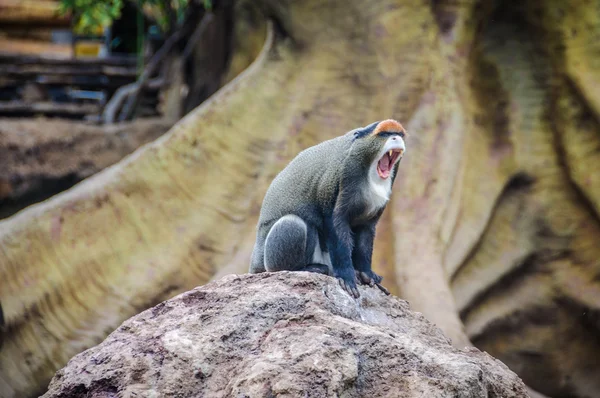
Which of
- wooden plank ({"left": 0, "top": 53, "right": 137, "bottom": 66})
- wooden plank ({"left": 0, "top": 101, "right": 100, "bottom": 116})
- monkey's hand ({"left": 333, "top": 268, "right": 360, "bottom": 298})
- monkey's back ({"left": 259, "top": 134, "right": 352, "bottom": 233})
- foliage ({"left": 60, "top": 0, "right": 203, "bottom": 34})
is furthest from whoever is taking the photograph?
wooden plank ({"left": 0, "top": 53, "right": 137, "bottom": 66})

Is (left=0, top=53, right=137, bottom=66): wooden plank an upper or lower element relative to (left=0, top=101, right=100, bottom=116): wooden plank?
upper

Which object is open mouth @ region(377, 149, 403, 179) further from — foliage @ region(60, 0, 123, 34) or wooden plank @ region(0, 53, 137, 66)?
wooden plank @ region(0, 53, 137, 66)

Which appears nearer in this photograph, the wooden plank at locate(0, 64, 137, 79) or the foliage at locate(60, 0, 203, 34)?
the foliage at locate(60, 0, 203, 34)

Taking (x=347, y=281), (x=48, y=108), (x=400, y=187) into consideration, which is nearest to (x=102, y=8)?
(x=48, y=108)

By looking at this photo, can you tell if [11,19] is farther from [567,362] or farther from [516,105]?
[567,362]

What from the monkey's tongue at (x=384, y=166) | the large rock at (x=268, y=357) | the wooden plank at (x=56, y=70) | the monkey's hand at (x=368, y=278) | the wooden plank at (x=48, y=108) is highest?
the monkey's tongue at (x=384, y=166)

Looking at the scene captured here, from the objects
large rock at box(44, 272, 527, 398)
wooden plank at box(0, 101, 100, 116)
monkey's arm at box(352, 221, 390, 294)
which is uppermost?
large rock at box(44, 272, 527, 398)

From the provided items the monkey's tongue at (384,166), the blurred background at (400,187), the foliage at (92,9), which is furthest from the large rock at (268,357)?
the foliage at (92,9)

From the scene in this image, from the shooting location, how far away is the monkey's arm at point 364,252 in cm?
370

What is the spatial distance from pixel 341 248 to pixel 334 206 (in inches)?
9.0

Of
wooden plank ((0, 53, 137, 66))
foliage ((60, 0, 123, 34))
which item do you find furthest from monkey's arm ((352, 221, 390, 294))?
wooden plank ((0, 53, 137, 66))

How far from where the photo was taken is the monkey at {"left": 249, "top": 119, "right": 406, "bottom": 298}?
3.53 meters

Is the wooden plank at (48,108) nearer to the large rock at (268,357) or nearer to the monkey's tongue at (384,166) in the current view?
the monkey's tongue at (384,166)

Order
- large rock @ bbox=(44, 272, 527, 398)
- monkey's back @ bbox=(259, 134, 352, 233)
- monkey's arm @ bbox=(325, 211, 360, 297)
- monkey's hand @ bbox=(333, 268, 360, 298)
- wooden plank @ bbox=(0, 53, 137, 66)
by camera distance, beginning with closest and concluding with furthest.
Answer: large rock @ bbox=(44, 272, 527, 398) → monkey's hand @ bbox=(333, 268, 360, 298) → monkey's arm @ bbox=(325, 211, 360, 297) → monkey's back @ bbox=(259, 134, 352, 233) → wooden plank @ bbox=(0, 53, 137, 66)
